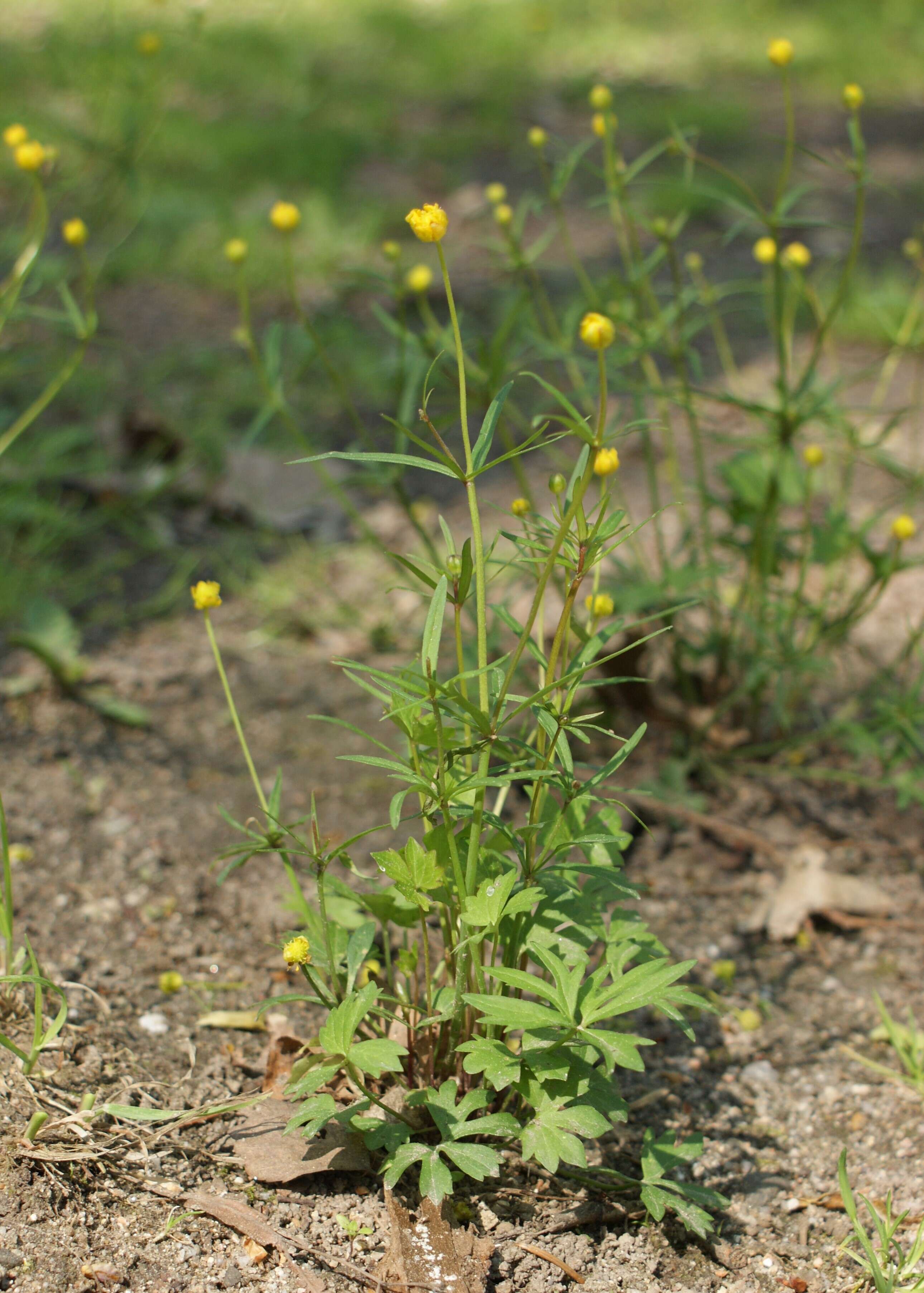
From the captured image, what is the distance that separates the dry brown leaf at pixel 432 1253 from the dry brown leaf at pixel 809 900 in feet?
2.46

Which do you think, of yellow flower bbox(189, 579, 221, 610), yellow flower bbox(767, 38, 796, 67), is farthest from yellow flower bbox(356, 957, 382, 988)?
yellow flower bbox(767, 38, 796, 67)

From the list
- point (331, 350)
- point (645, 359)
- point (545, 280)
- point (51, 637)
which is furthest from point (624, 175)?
→ point (545, 280)

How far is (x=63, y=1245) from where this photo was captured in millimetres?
1116

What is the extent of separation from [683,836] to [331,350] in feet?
6.53

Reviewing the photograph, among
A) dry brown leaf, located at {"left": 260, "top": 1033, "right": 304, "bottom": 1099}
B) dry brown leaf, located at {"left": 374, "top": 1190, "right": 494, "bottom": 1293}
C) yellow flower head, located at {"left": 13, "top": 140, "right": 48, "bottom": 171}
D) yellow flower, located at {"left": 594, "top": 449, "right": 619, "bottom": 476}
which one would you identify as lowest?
dry brown leaf, located at {"left": 260, "top": 1033, "right": 304, "bottom": 1099}

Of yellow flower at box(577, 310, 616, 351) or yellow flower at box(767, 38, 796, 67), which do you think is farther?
yellow flower at box(767, 38, 796, 67)

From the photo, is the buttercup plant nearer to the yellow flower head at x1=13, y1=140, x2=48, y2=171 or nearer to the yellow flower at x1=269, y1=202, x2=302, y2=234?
the yellow flower at x1=269, y1=202, x2=302, y2=234

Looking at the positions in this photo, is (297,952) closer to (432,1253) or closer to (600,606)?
(432,1253)

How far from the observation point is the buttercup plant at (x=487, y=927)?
3.45ft

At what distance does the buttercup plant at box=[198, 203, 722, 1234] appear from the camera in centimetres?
105

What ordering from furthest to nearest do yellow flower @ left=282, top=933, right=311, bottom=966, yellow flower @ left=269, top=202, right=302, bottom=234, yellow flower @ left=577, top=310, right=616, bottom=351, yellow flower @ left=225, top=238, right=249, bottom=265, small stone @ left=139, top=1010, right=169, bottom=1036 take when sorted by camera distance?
yellow flower @ left=225, top=238, right=249, bottom=265 < yellow flower @ left=269, top=202, right=302, bottom=234 < small stone @ left=139, top=1010, right=169, bottom=1036 < yellow flower @ left=282, top=933, right=311, bottom=966 < yellow flower @ left=577, top=310, right=616, bottom=351

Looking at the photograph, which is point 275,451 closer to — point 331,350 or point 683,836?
point 331,350

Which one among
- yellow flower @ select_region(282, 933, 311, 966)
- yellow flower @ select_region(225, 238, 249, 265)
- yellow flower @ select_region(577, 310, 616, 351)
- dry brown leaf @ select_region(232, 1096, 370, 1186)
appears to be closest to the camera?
yellow flower @ select_region(577, 310, 616, 351)

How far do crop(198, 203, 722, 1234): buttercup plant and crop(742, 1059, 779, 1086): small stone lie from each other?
0.24m
